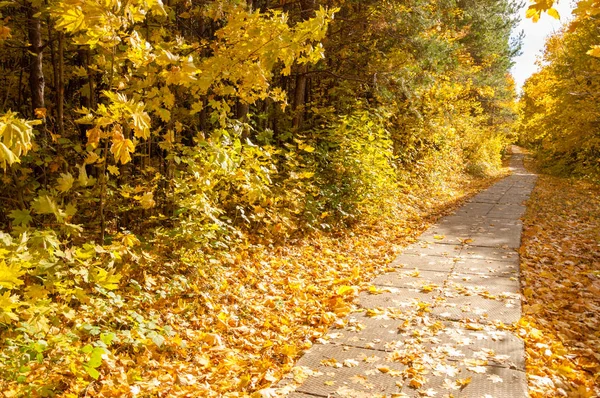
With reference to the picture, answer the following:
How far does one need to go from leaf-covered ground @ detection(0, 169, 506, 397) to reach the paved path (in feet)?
1.05

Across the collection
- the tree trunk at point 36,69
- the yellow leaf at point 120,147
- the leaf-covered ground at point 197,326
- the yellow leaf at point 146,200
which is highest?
the tree trunk at point 36,69

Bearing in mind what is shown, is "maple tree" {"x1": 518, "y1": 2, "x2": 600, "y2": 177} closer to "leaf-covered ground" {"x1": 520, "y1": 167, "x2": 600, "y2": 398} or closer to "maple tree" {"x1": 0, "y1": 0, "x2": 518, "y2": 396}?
"leaf-covered ground" {"x1": 520, "y1": 167, "x2": 600, "y2": 398}

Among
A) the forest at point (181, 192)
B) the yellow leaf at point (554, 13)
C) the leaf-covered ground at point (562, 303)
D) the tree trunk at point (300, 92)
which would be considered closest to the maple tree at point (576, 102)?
the leaf-covered ground at point (562, 303)

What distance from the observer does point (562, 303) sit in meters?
5.29

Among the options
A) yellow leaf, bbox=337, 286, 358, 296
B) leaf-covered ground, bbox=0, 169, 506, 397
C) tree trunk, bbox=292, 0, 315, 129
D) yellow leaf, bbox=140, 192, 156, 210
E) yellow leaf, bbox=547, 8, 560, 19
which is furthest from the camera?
tree trunk, bbox=292, 0, 315, 129

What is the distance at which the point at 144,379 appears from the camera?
365cm

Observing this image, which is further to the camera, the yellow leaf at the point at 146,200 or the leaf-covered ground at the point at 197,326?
the yellow leaf at the point at 146,200

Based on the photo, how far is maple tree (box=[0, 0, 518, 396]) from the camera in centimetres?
350

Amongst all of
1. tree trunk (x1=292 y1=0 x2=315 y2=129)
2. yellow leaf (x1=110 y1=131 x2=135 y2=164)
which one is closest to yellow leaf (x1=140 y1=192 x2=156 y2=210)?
yellow leaf (x1=110 y1=131 x2=135 y2=164)

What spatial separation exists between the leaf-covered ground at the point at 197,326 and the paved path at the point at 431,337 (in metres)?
0.32

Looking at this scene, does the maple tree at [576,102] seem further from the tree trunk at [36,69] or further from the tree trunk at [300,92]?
the tree trunk at [36,69]

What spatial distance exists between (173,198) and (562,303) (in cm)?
462

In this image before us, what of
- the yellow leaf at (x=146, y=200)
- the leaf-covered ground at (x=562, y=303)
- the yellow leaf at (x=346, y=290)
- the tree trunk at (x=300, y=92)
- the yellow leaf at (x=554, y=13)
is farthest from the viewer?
the tree trunk at (x=300, y=92)

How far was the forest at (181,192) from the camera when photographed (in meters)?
3.49
